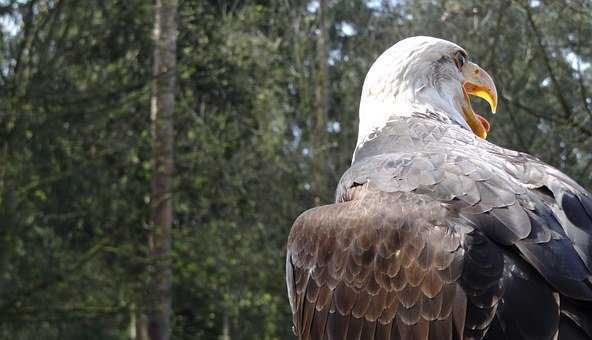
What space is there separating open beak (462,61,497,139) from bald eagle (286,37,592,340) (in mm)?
564

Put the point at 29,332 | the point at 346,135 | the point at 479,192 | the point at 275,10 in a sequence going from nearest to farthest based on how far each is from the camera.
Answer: the point at 479,192
the point at 29,332
the point at 346,135
the point at 275,10

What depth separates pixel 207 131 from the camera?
1489 cm

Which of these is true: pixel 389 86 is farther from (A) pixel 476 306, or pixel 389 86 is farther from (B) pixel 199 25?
(B) pixel 199 25

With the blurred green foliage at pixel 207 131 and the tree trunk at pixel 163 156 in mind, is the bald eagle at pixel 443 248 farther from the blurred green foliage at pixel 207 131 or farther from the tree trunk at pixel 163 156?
the tree trunk at pixel 163 156

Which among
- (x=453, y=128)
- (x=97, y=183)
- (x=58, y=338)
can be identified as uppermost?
(x=453, y=128)

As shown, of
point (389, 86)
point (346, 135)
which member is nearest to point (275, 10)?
point (346, 135)

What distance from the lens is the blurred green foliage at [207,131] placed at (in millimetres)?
10273

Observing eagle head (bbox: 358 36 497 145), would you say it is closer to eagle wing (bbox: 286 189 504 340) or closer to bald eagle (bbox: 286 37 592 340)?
bald eagle (bbox: 286 37 592 340)

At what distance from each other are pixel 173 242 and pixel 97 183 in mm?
3108

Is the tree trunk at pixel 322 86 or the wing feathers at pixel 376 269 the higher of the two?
the tree trunk at pixel 322 86

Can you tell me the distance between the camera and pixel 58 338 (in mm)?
12719

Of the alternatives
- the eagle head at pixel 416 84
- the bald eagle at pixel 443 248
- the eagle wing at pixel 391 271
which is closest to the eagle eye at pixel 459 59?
the eagle head at pixel 416 84

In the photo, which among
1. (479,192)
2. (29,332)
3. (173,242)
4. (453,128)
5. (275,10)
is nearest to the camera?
(479,192)

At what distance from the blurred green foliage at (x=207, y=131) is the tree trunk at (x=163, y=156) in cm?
24
